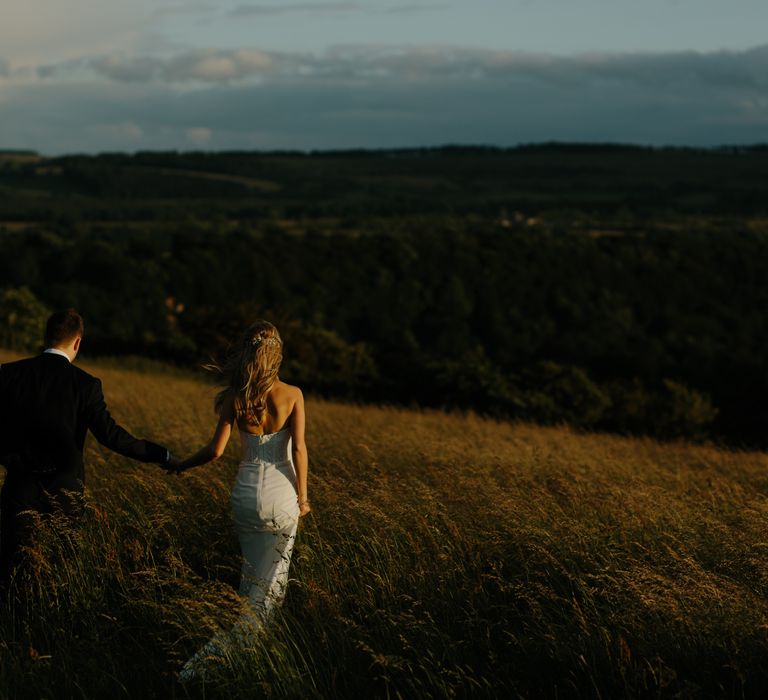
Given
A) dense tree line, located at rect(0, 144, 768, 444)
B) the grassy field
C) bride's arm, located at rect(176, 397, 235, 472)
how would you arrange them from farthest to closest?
dense tree line, located at rect(0, 144, 768, 444)
bride's arm, located at rect(176, 397, 235, 472)
the grassy field

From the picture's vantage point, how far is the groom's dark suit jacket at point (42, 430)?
16.6 ft

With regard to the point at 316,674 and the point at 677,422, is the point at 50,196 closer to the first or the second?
the point at 677,422

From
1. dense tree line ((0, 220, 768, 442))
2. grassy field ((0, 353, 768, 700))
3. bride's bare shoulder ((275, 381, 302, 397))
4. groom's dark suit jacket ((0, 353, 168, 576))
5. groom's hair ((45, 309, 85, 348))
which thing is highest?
groom's hair ((45, 309, 85, 348))

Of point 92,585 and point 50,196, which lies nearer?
point 92,585

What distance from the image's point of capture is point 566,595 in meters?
5.06

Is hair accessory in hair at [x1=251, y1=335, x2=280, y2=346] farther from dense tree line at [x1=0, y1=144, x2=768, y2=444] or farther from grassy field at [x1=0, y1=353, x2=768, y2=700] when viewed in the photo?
dense tree line at [x1=0, y1=144, x2=768, y2=444]

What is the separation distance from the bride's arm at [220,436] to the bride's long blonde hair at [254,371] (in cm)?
5

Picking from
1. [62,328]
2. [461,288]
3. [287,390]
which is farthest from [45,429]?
[461,288]

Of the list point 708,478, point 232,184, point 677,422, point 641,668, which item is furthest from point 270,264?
point 232,184

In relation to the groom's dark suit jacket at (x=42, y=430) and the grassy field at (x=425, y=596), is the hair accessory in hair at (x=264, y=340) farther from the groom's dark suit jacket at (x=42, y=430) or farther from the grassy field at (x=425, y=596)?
the grassy field at (x=425, y=596)

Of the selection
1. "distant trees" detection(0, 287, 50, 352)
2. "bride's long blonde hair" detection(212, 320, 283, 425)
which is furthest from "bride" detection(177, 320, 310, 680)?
"distant trees" detection(0, 287, 50, 352)

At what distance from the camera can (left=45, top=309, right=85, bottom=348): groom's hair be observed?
Result: 16.8 ft

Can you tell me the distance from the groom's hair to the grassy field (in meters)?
0.96

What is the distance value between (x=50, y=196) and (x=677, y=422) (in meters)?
127
